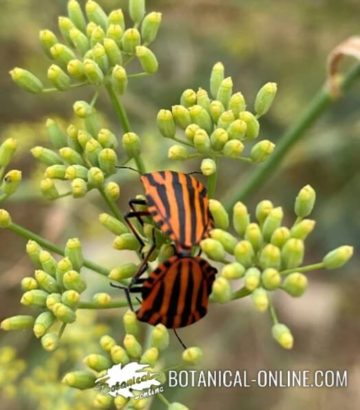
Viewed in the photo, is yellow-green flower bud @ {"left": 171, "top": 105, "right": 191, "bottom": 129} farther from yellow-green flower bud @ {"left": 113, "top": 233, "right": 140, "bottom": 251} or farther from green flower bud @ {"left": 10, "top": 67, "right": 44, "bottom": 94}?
green flower bud @ {"left": 10, "top": 67, "right": 44, "bottom": 94}

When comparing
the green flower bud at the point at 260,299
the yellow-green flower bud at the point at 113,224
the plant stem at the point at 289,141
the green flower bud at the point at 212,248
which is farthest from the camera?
the plant stem at the point at 289,141

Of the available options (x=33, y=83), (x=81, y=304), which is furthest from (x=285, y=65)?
(x=81, y=304)

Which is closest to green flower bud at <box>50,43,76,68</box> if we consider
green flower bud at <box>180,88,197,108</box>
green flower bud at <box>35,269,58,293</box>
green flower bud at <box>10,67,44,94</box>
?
green flower bud at <box>10,67,44,94</box>

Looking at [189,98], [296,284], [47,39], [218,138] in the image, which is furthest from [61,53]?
[296,284]

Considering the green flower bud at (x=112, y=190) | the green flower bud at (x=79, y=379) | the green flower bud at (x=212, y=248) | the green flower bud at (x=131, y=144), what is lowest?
the green flower bud at (x=79, y=379)

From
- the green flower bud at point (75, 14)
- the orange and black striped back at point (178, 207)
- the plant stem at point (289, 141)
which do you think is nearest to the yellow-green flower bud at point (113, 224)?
the orange and black striped back at point (178, 207)

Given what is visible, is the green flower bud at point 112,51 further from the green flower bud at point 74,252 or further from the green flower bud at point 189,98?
the green flower bud at point 74,252
